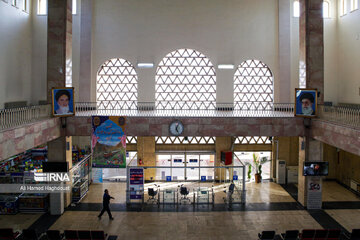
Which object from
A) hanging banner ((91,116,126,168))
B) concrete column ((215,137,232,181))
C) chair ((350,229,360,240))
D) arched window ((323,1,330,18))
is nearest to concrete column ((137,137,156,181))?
concrete column ((215,137,232,181))

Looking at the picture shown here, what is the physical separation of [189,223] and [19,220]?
6.44 metres

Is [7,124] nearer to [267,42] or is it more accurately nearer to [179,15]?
[179,15]

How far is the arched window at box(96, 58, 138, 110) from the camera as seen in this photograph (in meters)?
18.1

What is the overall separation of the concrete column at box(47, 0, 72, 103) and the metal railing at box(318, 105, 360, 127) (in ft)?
34.5

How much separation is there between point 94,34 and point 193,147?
26.6 feet

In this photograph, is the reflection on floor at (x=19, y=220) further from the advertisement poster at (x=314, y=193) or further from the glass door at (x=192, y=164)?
the advertisement poster at (x=314, y=193)

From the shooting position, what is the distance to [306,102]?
1363 centimetres

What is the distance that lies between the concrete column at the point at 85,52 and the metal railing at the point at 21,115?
4.52 metres

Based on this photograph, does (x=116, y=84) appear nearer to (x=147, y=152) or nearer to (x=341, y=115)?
(x=147, y=152)

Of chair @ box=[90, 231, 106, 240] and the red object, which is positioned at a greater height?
the red object

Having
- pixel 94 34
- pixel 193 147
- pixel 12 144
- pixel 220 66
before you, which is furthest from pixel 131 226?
pixel 94 34

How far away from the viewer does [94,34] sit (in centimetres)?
1791

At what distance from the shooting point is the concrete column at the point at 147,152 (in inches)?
720

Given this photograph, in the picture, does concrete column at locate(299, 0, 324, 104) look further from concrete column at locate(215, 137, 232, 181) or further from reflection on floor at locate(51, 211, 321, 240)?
concrete column at locate(215, 137, 232, 181)
